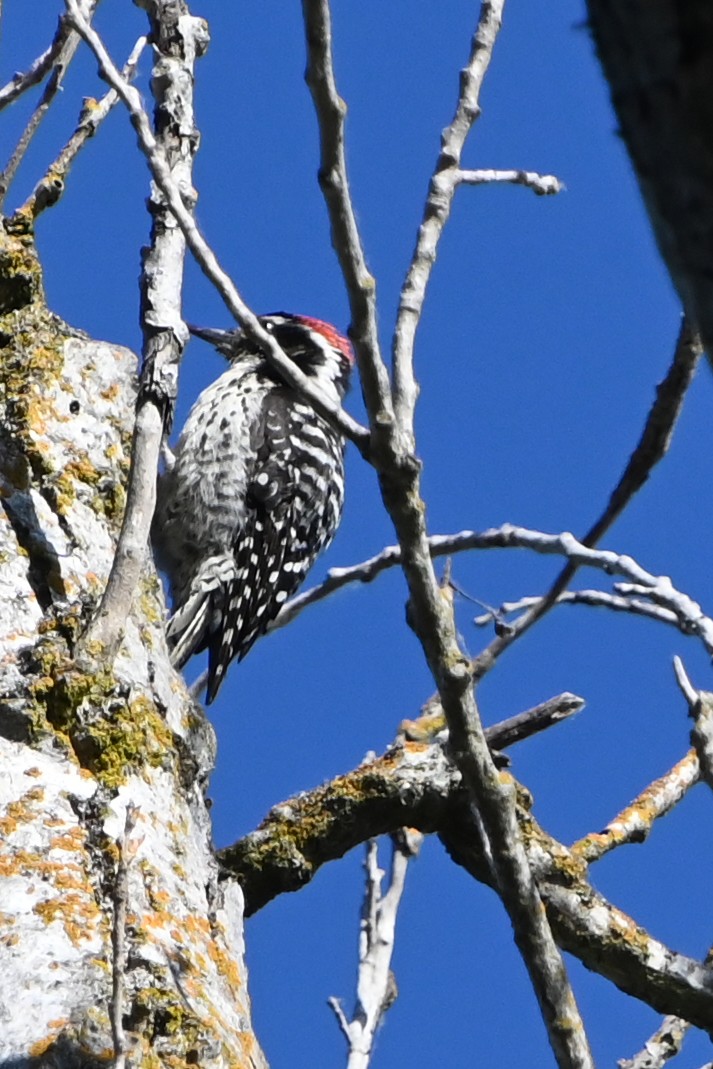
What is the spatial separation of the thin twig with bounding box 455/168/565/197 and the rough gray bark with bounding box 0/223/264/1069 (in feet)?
3.15

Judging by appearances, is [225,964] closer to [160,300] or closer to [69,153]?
[160,300]

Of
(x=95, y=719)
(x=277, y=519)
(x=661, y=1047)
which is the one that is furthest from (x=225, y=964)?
(x=277, y=519)

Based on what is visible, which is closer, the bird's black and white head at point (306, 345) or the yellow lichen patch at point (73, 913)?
the yellow lichen patch at point (73, 913)

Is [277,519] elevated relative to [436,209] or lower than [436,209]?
elevated

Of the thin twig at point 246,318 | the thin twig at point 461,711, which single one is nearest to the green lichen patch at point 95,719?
the thin twig at point 461,711

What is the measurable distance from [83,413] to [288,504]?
86.8 inches

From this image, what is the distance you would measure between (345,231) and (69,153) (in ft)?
5.24

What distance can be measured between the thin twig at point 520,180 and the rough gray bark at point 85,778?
0.96 metres

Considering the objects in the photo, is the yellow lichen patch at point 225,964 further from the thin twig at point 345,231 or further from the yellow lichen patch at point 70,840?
the thin twig at point 345,231

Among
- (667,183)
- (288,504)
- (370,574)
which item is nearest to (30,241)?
(370,574)

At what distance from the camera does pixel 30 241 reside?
2961 mm

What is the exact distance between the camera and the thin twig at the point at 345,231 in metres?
1.52

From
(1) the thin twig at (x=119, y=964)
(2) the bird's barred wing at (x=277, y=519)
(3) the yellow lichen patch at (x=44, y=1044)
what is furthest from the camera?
(2) the bird's barred wing at (x=277, y=519)

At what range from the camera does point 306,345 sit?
577 cm
